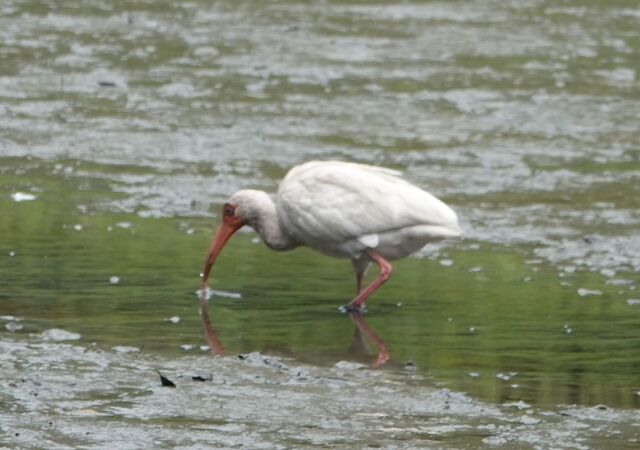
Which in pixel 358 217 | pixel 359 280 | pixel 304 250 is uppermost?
pixel 358 217

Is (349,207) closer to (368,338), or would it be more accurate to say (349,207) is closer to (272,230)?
(272,230)

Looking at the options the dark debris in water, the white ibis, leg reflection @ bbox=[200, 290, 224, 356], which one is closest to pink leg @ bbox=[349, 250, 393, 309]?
the white ibis

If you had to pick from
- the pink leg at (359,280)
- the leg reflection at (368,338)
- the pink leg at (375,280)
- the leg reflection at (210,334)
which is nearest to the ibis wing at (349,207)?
the pink leg at (375,280)

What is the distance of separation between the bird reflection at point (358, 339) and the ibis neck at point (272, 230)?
91cm

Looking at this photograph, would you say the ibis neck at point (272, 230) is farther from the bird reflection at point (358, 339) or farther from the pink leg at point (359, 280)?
the bird reflection at point (358, 339)

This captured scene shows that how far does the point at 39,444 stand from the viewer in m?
6.57

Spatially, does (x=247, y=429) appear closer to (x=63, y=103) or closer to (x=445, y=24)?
(x=63, y=103)

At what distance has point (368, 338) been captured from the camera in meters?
9.29

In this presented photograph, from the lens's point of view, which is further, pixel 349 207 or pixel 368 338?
pixel 349 207

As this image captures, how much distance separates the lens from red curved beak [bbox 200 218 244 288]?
1044 centimetres

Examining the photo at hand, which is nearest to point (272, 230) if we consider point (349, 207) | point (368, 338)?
point (349, 207)

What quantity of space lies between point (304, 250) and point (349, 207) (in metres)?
1.47

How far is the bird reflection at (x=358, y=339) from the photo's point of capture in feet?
28.7

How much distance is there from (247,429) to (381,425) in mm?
537
